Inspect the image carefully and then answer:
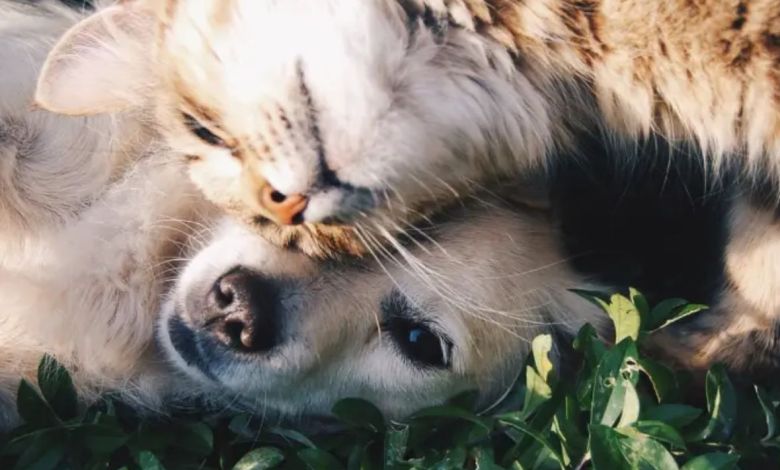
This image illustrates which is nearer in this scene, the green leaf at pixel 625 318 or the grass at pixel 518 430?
the grass at pixel 518 430

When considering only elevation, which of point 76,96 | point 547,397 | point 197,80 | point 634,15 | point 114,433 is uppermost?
point 634,15

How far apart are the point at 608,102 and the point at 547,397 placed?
1.80ft

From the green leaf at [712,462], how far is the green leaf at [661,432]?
4 centimetres

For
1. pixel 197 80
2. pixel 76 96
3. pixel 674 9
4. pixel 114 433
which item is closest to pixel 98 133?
pixel 76 96

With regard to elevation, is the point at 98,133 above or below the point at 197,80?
below

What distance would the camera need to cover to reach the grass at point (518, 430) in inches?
77.0

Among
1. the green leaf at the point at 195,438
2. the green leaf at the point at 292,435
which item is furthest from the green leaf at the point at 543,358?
the green leaf at the point at 195,438

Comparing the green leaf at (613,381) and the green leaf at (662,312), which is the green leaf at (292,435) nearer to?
the green leaf at (613,381)

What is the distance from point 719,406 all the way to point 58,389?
1.27 metres

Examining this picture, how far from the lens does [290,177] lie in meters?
1.97

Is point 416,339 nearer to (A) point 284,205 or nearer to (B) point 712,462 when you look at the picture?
(A) point 284,205

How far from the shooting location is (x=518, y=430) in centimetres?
208

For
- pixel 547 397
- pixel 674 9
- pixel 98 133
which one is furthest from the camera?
pixel 98 133

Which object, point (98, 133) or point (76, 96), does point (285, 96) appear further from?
point (98, 133)
